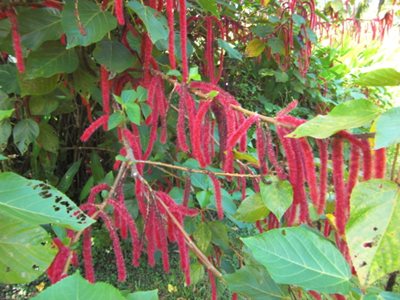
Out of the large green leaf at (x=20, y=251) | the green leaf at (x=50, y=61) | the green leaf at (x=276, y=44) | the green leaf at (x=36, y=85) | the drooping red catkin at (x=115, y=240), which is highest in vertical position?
the green leaf at (x=276, y=44)

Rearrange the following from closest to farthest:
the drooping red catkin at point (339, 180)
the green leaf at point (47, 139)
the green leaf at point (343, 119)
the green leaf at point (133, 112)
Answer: the green leaf at point (343, 119)
the drooping red catkin at point (339, 180)
the green leaf at point (133, 112)
the green leaf at point (47, 139)

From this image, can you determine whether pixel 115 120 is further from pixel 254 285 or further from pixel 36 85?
pixel 254 285

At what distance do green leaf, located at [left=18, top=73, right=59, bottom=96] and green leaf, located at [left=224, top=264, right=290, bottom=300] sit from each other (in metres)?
0.85

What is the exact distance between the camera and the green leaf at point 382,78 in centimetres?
50

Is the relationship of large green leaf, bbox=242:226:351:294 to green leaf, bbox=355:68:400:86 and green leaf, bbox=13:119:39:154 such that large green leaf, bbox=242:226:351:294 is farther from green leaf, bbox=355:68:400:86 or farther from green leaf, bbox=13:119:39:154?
green leaf, bbox=13:119:39:154

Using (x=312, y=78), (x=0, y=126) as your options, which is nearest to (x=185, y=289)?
(x=0, y=126)

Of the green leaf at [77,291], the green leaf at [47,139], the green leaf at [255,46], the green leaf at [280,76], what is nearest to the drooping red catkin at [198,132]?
the green leaf at [77,291]

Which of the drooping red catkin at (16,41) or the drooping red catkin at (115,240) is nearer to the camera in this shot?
the drooping red catkin at (115,240)

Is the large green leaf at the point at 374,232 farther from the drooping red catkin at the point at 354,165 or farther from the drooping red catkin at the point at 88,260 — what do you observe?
the drooping red catkin at the point at 88,260

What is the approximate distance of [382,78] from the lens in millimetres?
513

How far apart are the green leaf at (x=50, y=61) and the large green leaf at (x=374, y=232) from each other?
0.95 m

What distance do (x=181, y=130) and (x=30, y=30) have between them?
60 centimetres

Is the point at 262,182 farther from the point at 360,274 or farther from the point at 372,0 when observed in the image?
the point at 372,0

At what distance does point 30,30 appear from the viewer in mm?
1127
